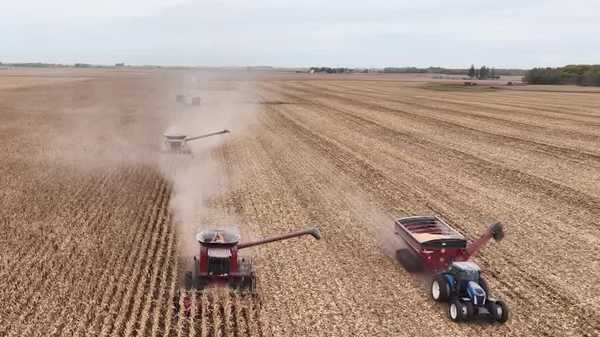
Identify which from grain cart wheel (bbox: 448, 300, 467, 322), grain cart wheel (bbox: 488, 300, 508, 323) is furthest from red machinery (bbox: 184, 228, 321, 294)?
grain cart wheel (bbox: 488, 300, 508, 323)

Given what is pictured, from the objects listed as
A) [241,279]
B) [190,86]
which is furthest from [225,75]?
[241,279]

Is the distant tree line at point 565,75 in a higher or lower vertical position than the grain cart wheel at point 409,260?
higher

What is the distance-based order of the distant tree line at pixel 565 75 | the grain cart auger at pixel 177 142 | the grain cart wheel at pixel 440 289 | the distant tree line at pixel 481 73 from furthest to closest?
the distant tree line at pixel 481 73, the distant tree line at pixel 565 75, the grain cart auger at pixel 177 142, the grain cart wheel at pixel 440 289

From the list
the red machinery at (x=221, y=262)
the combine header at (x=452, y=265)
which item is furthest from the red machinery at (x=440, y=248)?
the red machinery at (x=221, y=262)

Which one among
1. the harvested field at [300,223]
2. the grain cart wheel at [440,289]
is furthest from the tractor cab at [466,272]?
the harvested field at [300,223]

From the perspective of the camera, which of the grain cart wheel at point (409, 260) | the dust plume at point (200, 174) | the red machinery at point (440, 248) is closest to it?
the red machinery at point (440, 248)

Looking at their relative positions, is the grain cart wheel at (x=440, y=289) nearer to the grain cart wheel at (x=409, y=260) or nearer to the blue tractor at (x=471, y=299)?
the blue tractor at (x=471, y=299)

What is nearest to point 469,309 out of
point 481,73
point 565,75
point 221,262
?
point 221,262

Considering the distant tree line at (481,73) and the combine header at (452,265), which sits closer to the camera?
the combine header at (452,265)

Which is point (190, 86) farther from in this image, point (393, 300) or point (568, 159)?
point (393, 300)

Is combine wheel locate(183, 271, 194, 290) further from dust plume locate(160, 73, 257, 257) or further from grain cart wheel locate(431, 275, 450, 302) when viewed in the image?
grain cart wheel locate(431, 275, 450, 302)
